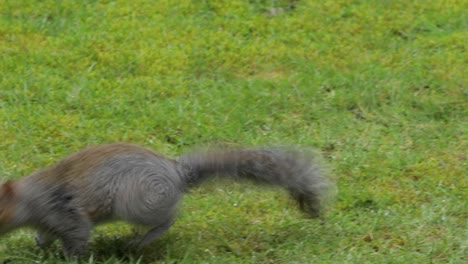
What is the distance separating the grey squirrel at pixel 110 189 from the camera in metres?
4.85

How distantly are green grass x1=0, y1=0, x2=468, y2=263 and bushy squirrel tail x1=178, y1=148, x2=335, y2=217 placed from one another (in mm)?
133

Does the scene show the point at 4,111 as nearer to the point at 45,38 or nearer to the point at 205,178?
the point at 45,38

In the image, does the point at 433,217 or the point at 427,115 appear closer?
the point at 433,217

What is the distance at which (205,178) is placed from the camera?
520cm

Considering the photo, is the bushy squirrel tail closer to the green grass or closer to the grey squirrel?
the grey squirrel

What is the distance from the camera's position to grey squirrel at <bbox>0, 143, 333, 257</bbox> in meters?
4.85

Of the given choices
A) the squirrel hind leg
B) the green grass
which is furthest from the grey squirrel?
the green grass

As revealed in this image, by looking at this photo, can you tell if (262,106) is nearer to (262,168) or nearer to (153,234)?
(262,168)

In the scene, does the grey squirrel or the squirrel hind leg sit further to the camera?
the squirrel hind leg

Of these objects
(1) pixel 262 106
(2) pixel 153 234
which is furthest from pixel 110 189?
(1) pixel 262 106

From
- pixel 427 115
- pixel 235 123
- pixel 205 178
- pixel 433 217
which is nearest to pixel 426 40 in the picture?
pixel 427 115

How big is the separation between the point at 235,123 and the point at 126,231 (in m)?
1.60

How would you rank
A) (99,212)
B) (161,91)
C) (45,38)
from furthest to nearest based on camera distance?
1. (45,38)
2. (161,91)
3. (99,212)

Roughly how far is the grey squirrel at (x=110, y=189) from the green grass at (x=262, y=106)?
156mm
